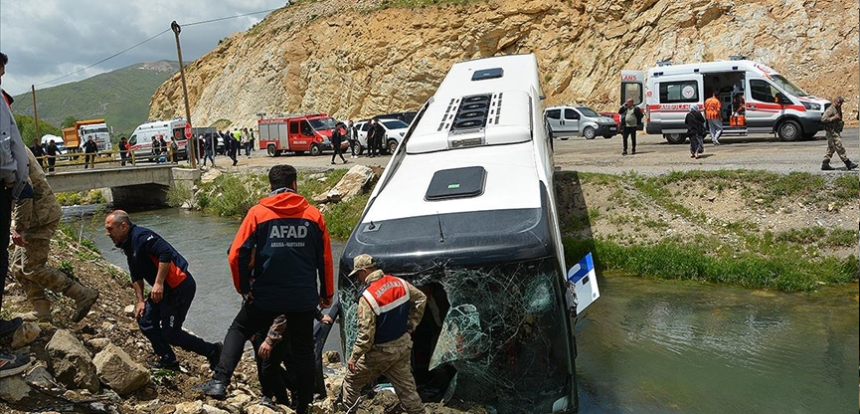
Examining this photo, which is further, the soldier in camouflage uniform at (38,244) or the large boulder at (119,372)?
the soldier in camouflage uniform at (38,244)

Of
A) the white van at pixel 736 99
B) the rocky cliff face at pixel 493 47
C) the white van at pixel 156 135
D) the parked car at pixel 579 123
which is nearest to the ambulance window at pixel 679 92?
the white van at pixel 736 99

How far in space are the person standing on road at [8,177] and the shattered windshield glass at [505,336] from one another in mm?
2935

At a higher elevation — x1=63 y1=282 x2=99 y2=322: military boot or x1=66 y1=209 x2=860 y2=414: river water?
x1=63 y1=282 x2=99 y2=322: military boot

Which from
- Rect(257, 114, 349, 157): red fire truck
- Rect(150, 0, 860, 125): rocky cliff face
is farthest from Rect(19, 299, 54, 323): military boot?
Rect(257, 114, 349, 157): red fire truck

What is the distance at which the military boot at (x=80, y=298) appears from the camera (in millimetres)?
6352

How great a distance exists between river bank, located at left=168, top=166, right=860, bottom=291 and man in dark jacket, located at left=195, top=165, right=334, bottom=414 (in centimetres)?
853

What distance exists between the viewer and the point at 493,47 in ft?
132

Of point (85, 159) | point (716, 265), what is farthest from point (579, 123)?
point (85, 159)

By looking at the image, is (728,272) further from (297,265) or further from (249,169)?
(249,169)

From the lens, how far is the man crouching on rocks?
19.4 feet

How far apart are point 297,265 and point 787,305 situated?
8.34 meters

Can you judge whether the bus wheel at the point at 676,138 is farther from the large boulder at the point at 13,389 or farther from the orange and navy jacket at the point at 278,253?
the large boulder at the point at 13,389

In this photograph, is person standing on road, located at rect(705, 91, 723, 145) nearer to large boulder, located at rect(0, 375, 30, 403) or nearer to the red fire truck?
the red fire truck

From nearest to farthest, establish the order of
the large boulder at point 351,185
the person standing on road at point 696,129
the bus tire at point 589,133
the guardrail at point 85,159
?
the person standing on road at point 696,129
the large boulder at point 351,185
the guardrail at point 85,159
the bus tire at point 589,133
